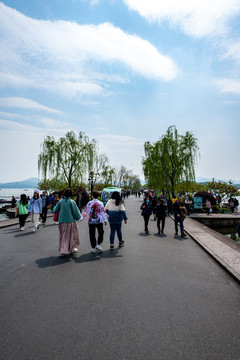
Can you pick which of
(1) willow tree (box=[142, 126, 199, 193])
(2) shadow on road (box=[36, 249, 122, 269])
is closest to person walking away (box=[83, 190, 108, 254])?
(2) shadow on road (box=[36, 249, 122, 269])

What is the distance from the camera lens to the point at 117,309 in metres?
3.19

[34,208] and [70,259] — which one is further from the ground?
[34,208]

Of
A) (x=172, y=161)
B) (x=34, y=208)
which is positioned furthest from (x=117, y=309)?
(x=172, y=161)

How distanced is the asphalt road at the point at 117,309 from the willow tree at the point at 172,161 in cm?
1846

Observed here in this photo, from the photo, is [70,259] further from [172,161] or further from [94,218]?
[172,161]

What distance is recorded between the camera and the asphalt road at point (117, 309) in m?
2.38

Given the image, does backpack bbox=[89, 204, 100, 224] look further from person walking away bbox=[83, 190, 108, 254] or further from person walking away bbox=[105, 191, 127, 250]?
person walking away bbox=[105, 191, 127, 250]

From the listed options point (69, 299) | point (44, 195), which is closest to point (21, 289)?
point (69, 299)

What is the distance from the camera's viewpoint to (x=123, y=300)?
3473 millimetres

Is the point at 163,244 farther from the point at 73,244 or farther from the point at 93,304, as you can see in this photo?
the point at 93,304

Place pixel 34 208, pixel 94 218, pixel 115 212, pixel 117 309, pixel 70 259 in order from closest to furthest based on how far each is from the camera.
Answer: pixel 117 309
pixel 70 259
pixel 94 218
pixel 115 212
pixel 34 208

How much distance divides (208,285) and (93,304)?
7.50ft

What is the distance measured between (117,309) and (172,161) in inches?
902

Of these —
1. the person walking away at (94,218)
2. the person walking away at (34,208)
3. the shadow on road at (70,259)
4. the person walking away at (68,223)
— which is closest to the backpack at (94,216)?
the person walking away at (94,218)
